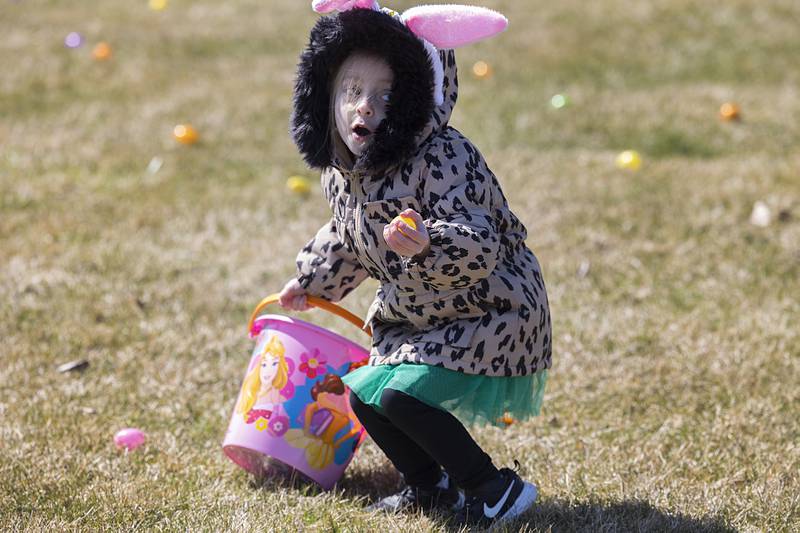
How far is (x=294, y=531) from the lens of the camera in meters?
2.88

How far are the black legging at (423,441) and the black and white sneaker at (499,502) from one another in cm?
4

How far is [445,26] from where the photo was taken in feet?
9.11

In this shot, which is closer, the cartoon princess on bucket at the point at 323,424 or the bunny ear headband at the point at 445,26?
the bunny ear headband at the point at 445,26

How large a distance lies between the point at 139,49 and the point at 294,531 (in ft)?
21.9

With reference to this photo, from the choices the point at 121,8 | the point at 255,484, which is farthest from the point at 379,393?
the point at 121,8

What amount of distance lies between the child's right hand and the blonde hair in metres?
0.16

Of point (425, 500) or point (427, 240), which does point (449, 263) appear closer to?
point (427, 240)

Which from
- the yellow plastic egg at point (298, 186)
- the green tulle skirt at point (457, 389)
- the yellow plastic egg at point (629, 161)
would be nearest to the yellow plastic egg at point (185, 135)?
the yellow plastic egg at point (298, 186)

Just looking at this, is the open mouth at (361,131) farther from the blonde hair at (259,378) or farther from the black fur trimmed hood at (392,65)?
the blonde hair at (259,378)

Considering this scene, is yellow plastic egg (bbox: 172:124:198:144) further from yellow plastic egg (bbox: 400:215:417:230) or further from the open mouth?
yellow plastic egg (bbox: 400:215:417:230)

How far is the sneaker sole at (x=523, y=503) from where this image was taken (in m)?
2.94

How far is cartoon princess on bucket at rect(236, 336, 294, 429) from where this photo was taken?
10.7ft

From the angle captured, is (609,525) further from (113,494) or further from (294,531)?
(113,494)

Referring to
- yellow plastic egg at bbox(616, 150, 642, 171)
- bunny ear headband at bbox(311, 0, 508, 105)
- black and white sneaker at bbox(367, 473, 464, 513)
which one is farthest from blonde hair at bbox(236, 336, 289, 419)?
yellow plastic egg at bbox(616, 150, 642, 171)
